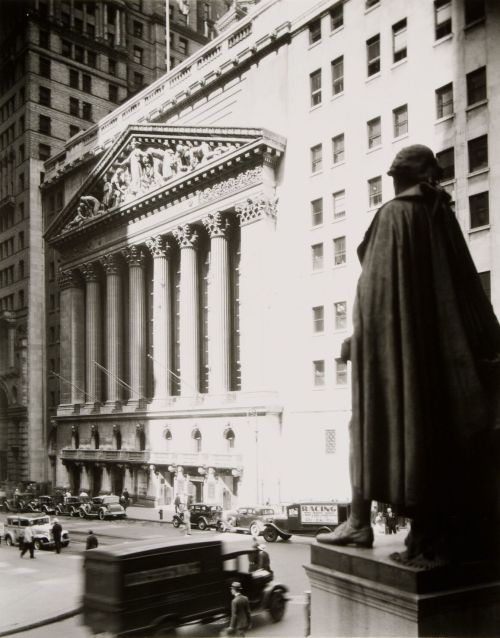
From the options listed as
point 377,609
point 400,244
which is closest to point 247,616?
point 377,609

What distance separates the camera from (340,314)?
4059 centimetres

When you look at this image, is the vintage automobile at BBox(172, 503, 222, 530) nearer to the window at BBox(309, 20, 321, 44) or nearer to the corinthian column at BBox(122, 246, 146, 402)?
the corinthian column at BBox(122, 246, 146, 402)

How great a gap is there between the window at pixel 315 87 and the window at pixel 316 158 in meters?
2.79

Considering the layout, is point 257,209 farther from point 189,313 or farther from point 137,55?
point 137,55

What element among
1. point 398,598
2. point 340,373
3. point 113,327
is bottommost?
point 398,598

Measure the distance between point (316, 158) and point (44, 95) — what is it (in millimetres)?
36263

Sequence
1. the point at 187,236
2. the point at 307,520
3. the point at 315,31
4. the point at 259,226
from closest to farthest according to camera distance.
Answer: the point at 307,520
the point at 315,31
the point at 259,226
the point at 187,236

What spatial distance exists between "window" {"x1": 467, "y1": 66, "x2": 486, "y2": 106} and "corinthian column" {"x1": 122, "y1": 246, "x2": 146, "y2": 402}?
33.1 metres

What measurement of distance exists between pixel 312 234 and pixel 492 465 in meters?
38.0

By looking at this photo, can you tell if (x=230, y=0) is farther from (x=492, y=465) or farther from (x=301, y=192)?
(x=492, y=465)

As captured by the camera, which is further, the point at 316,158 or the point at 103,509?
the point at 103,509

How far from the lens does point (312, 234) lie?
42.9m

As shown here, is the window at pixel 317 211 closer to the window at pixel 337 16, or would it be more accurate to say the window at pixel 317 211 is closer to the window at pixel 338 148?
the window at pixel 338 148

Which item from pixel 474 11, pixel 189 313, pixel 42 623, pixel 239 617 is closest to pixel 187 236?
pixel 189 313
